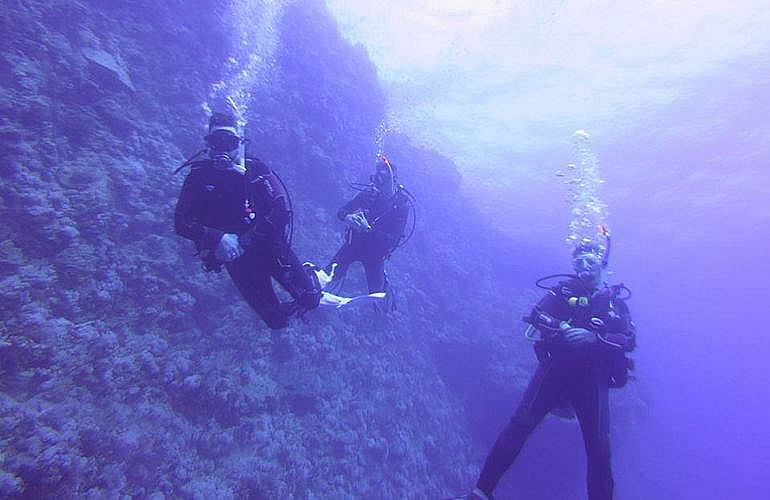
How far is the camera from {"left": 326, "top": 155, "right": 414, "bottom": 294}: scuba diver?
798cm

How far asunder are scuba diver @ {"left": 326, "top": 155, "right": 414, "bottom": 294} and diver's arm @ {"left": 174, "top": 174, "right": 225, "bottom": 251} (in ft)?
11.3

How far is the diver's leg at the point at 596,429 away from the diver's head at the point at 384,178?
4.72 m

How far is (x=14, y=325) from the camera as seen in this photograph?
19.0 ft

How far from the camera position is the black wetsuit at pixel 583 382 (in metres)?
5.06

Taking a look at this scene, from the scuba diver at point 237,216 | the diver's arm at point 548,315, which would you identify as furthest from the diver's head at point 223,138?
the diver's arm at point 548,315

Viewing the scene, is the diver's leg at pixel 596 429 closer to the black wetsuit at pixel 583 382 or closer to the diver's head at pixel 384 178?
the black wetsuit at pixel 583 382

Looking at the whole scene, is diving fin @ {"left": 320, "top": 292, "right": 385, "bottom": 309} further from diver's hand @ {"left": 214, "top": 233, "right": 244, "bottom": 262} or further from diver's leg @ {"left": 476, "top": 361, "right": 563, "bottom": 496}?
diver's leg @ {"left": 476, "top": 361, "right": 563, "bottom": 496}

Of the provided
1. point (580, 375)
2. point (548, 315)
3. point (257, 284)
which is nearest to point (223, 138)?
point (257, 284)

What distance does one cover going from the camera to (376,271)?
8211 mm

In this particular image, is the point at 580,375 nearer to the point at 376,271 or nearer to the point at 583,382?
the point at 583,382

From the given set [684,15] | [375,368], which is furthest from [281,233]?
[684,15]

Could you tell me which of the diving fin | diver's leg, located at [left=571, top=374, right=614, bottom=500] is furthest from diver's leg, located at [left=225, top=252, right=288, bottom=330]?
diver's leg, located at [left=571, top=374, right=614, bottom=500]

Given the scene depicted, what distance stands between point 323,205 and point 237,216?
358 inches

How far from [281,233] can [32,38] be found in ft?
27.2
